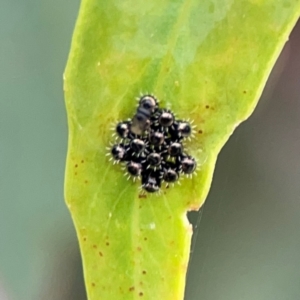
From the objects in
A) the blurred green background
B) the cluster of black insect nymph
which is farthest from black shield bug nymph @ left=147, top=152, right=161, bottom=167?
the blurred green background

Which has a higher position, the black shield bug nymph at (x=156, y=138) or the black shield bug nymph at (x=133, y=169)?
the black shield bug nymph at (x=156, y=138)

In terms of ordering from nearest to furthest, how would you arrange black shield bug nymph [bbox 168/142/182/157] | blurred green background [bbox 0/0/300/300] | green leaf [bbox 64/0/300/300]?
green leaf [bbox 64/0/300/300]
black shield bug nymph [bbox 168/142/182/157]
blurred green background [bbox 0/0/300/300]

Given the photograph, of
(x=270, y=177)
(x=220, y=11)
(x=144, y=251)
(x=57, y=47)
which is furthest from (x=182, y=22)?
(x=270, y=177)

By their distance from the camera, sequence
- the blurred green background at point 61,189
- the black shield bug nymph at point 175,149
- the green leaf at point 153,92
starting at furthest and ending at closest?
the blurred green background at point 61,189 < the black shield bug nymph at point 175,149 < the green leaf at point 153,92

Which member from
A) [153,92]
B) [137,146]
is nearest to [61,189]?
[137,146]

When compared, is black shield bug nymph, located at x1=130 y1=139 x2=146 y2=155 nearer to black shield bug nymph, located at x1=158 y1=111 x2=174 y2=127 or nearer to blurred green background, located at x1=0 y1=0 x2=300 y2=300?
black shield bug nymph, located at x1=158 y1=111 x2=174 y2=127

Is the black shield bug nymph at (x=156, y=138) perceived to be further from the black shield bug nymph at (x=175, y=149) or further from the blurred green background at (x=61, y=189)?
the blurred green background at (x=61, y=189)

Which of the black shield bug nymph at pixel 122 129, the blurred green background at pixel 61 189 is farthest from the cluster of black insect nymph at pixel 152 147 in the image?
the blurred green background at pixel 61 189
